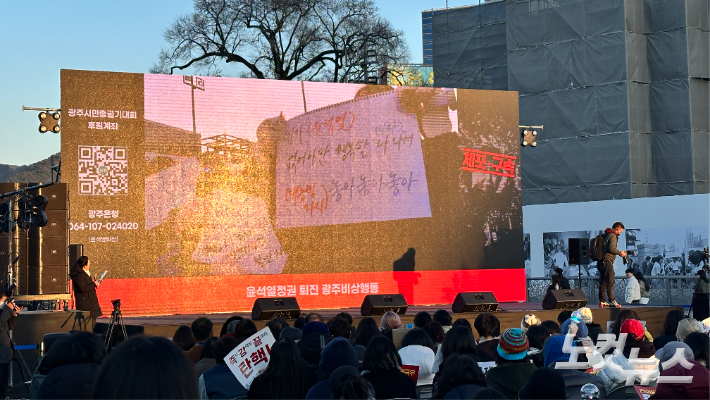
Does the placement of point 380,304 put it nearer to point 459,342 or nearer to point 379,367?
point 459,342

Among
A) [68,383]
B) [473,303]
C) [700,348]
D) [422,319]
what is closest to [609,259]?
[473,303]

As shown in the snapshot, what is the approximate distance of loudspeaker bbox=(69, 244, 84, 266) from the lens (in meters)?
14.0

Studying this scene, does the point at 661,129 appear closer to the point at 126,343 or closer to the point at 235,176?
the point at 235,176

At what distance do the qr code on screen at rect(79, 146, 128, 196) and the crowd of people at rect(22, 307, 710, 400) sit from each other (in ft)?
26.1

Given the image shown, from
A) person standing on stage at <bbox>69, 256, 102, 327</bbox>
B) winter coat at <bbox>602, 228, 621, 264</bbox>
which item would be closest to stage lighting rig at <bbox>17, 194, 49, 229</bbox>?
person standing on stage at <bbox>69, 256, 102, 327</bbox>

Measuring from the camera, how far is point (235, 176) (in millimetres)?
15469

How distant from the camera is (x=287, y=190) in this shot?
15812 millimetres

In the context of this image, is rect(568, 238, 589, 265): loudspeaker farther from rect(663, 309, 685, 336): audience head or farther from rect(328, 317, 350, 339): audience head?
rect(328, 317, 350, 339): audience head

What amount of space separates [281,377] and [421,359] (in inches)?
85.3

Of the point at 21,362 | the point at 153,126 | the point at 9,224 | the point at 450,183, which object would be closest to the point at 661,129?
the point at 450,183

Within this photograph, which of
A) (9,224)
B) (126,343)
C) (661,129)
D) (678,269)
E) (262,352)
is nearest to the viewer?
(126,343)

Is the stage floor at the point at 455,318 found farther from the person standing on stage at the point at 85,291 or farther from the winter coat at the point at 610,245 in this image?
the winter coat at the point at 610,245

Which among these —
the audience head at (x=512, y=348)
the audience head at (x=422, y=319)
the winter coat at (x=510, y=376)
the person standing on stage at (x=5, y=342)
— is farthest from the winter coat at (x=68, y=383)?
the audience head at (x=422, y=319)

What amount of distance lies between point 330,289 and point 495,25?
17.9 meters
